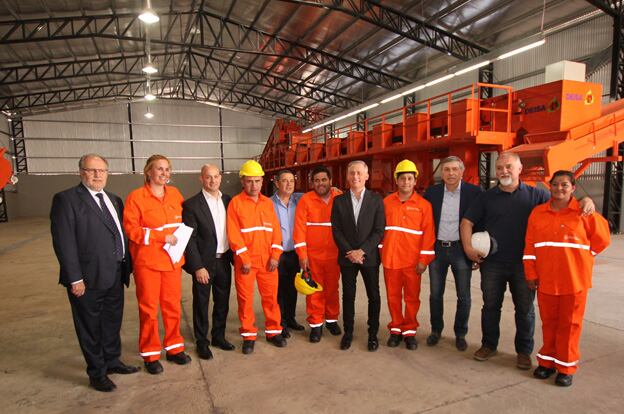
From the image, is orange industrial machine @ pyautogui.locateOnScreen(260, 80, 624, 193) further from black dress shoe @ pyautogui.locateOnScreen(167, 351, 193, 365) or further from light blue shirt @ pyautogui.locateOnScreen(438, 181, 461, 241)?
black dress shoe @ pyautogui.locateOnScreen(167, 351, 193, 365)

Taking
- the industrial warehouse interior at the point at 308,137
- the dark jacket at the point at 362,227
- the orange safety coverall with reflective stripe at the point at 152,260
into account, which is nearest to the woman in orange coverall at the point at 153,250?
the orange safety coverall with reflective stripe at the point at 152,260

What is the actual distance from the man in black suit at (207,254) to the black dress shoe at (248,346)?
0.18 m

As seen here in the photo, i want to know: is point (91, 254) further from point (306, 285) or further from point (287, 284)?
point (287, 284)

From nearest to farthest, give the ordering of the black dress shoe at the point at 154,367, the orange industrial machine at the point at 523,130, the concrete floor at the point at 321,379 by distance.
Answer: the concrete floor at the point at 321,379
the black dress shoe at the point at 154,367
the orange industrial machine at the point at 523,130

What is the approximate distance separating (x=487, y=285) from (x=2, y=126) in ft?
88.9

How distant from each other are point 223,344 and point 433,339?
2.15m

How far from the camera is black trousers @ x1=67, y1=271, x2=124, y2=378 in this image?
9.96 feet

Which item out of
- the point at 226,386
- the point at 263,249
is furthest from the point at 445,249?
the point at 226,386

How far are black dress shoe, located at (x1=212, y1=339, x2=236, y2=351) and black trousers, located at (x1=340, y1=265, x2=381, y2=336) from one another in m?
1.19

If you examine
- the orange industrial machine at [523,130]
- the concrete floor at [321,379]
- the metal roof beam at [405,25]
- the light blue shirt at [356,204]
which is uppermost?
the metal roof beam at [405,25]

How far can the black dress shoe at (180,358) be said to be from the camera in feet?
11.5

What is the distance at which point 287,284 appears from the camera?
14.1ft

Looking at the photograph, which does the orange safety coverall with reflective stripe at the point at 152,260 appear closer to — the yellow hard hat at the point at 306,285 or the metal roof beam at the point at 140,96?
the yellow hard hat at the point at 306,285

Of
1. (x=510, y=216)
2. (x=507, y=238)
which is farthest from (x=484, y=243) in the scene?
(x=510, y=216)
